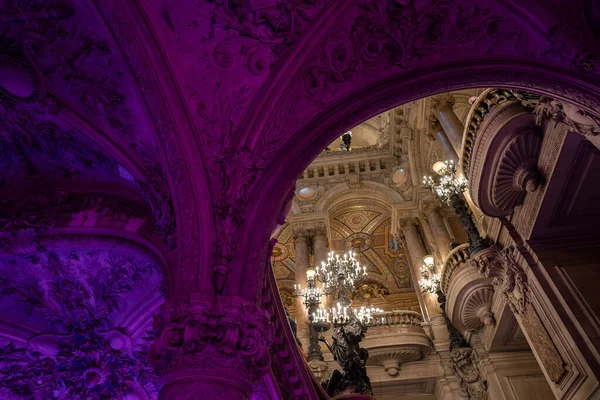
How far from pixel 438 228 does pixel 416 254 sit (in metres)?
1.20

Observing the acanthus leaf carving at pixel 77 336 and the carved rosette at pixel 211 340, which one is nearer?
the carved rosette at pixel 211 340

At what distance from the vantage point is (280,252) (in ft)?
65.7

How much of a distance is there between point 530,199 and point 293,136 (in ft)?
12.7

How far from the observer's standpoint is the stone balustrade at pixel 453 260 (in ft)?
30.8

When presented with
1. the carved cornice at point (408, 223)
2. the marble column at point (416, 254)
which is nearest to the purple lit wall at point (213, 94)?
the marble column at point (416, 254)

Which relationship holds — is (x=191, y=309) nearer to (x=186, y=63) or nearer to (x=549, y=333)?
(x=186, y=63)

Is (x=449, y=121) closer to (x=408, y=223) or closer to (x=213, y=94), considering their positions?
(x=408, y=223)

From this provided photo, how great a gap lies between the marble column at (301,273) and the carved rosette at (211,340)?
33.1 ft

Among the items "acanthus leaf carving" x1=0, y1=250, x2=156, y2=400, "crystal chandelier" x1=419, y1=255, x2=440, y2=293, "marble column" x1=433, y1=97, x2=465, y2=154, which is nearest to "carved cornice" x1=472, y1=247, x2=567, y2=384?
"marble column" x1=433, y1=97, x2=465, y2=154

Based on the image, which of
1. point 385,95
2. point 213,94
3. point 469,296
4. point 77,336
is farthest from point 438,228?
point 213,94

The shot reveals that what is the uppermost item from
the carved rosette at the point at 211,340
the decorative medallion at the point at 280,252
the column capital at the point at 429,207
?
the decorative medallion at the point at 280,252

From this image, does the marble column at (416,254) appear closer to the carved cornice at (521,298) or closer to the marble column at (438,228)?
the marble column at (438,228)

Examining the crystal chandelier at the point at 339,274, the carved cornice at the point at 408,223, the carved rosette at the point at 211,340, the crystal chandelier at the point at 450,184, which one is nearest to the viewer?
the carved rosette at the point at 211,340

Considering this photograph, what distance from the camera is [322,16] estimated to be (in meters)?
4.62
